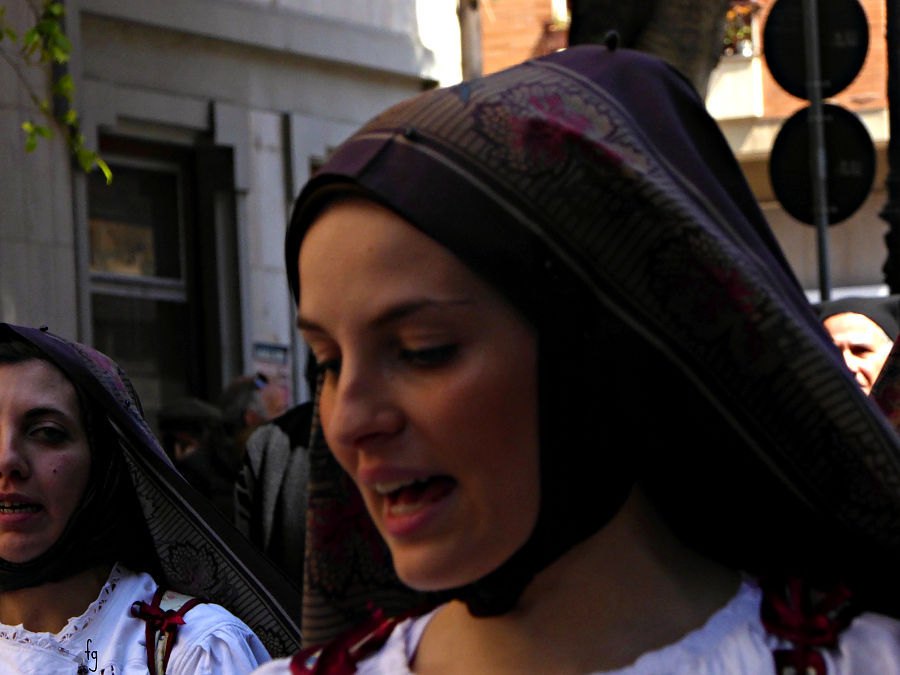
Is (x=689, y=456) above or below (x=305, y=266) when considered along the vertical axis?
below

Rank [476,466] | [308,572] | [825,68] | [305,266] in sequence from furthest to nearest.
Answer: [825,68], [308,572], [305,266], [476,466]

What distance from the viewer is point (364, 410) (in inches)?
66.4

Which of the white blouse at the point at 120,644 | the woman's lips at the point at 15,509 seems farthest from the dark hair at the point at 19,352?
the white blouse at the point at 120,644

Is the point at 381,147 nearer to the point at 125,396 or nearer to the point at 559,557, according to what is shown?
the point at 559,557

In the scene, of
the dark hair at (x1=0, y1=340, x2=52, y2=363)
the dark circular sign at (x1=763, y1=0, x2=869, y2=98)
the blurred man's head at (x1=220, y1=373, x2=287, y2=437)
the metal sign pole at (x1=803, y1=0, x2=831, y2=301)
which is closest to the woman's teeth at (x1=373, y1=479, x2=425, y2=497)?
the dark hair at (x1=0, y1=340, x2=52, y2=363)

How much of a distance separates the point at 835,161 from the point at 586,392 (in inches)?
245

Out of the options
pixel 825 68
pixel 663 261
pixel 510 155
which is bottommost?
pixel 663 261

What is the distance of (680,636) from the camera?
1734mm

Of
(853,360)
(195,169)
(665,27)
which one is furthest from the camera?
(195,169)

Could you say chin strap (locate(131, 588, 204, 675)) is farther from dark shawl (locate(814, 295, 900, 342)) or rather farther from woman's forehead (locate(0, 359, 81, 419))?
dark shawl (locate(814, 295, 900, 342))

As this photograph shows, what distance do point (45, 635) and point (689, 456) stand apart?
8.41ft

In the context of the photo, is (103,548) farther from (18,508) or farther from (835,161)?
(835,161)

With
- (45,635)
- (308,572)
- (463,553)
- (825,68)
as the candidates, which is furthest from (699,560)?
(825,68)

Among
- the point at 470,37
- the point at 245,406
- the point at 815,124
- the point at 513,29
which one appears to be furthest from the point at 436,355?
the point at 513,29
